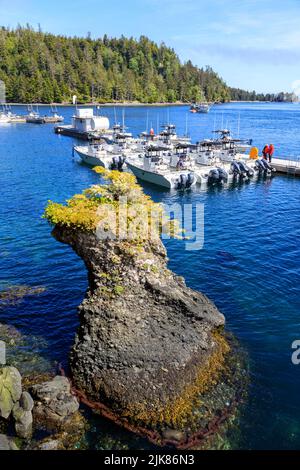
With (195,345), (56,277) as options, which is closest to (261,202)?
(56,277)

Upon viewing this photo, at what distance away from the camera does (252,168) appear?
58469 mm

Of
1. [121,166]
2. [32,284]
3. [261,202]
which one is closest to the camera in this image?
[32,284]

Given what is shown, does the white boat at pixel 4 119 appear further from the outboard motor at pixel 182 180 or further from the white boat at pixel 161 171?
the outboard motor at pixel 182 180

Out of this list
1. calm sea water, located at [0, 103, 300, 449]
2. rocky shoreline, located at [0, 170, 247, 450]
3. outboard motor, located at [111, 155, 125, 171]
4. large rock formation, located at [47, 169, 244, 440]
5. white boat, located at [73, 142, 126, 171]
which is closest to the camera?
rocky shoreline, located at [0, 170, 247, 450]

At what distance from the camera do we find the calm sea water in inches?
652

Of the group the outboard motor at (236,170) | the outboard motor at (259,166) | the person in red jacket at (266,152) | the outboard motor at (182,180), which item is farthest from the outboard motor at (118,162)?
the person in red jacket at (266,152)

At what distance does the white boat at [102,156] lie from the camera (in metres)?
61.8

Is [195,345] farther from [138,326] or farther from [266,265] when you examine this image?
[266,265]

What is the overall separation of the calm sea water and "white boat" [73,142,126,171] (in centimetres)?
842

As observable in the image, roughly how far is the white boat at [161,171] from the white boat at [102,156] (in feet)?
6.78

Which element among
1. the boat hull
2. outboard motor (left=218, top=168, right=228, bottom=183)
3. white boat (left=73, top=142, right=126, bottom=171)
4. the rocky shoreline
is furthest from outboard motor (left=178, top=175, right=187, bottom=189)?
the rocky shoreline

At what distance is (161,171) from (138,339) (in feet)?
129

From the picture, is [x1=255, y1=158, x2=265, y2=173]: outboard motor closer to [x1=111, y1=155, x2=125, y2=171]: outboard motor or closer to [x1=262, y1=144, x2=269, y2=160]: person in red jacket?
[x1=262, y1=144, x2=269, y2=160]: person in red jacket

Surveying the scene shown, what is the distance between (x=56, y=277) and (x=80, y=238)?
10554 mm
